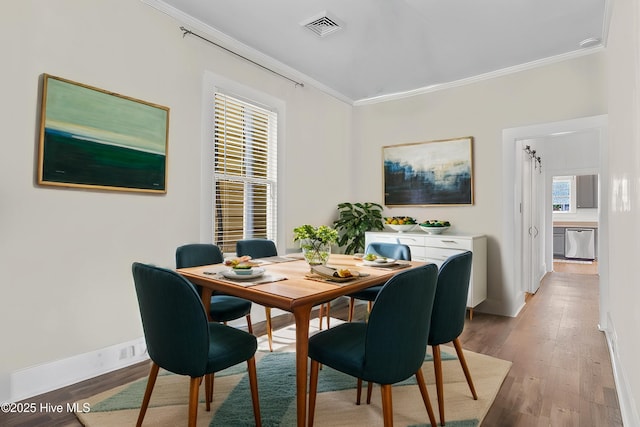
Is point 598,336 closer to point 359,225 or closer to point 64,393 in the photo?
point 359,225

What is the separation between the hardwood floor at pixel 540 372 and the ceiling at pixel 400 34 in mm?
2754

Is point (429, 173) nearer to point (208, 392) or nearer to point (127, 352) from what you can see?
point (208, 392)

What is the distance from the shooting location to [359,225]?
4.68 meters

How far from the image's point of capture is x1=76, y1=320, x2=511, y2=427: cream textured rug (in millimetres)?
1916

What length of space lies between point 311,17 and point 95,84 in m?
1.74

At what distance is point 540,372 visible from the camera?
2.51 m

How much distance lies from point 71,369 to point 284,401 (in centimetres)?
146

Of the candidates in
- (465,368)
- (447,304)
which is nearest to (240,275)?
(447,304)

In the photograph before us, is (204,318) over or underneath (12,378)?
over

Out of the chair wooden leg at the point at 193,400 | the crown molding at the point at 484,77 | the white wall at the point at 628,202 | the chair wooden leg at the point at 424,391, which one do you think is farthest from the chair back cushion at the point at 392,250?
the crown molding at the point at 484,77

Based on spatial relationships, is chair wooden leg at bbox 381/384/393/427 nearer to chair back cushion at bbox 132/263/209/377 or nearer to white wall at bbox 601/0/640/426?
chair back cushion at bbox 132/263/209/377

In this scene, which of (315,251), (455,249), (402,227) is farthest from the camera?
(402,227)

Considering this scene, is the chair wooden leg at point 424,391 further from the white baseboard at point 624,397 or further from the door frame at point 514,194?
the door frame at point 514,194

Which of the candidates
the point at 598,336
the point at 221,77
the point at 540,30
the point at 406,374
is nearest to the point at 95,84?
the point at 221,77
